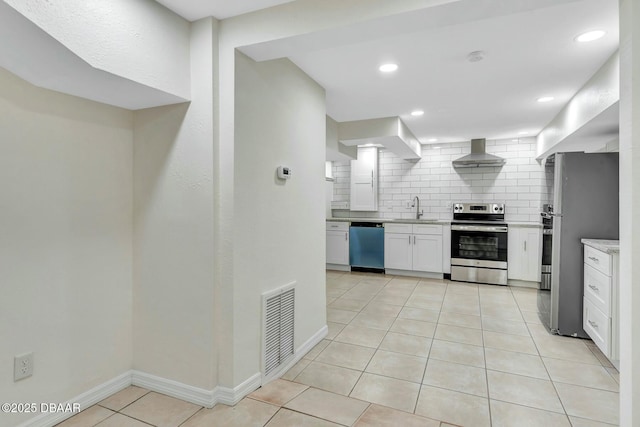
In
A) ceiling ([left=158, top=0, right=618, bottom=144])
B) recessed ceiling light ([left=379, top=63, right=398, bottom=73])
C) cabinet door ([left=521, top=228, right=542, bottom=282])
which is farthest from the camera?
cabinet door ([left=521, top=228, right=542, bottom=282])

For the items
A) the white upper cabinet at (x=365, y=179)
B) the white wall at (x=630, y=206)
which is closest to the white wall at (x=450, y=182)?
the white upper cabinet at (x=365, y=179)

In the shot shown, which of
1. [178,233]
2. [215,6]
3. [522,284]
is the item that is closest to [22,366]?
[178,233]

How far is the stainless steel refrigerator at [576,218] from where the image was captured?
9.74ft

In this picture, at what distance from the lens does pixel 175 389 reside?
2.12 metres

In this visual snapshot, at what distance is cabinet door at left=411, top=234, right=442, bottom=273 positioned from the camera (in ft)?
17.6

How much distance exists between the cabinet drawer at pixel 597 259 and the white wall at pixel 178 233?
2837 mm

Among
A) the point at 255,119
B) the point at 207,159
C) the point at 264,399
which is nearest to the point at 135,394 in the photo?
the point at 264,399

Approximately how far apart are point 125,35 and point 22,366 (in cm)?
174

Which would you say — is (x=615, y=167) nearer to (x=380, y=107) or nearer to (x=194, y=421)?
(x=380, y=107)

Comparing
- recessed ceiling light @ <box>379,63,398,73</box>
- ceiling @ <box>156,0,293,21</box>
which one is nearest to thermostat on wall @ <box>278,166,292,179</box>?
ceiling @ <box>156,0,293,21</box>

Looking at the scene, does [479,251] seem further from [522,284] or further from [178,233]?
[178,233]

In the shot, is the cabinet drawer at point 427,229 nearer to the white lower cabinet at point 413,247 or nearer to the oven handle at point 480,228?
the white lower cabinet at point 413,247

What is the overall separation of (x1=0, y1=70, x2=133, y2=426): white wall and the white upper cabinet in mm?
4481

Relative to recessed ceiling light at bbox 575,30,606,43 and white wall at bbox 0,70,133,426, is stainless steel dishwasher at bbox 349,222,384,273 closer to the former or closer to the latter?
recessed ceiling light at bbox 575,30,606,43
